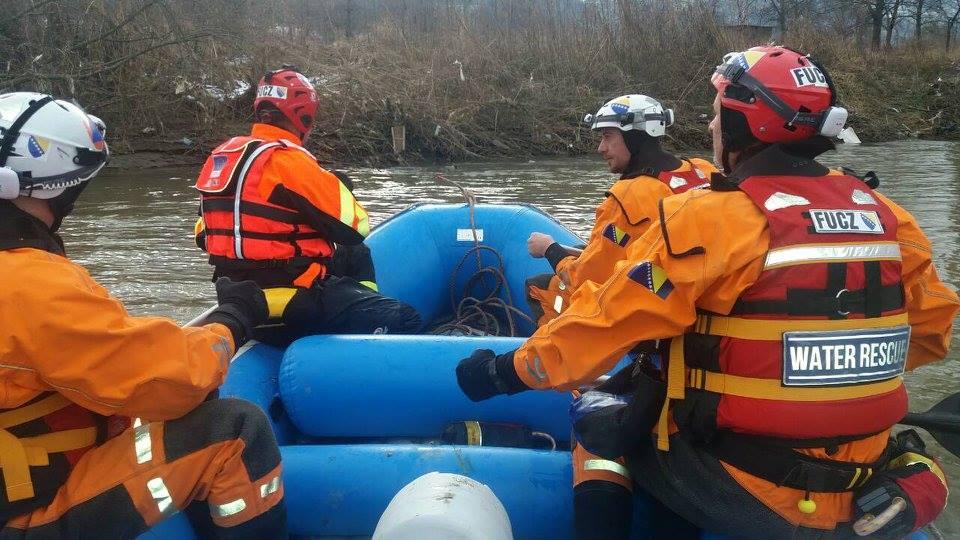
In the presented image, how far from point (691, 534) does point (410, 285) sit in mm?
2608

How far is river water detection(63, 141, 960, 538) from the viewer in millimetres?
6145

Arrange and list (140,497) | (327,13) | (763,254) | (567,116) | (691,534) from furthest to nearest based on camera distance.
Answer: (327,13) < (567,116) < (691,534) < (140,497) < (763,254)

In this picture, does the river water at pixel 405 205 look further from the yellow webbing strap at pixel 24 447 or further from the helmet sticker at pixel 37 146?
the helmet sticker at pixel 37 146

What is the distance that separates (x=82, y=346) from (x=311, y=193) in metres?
1.53

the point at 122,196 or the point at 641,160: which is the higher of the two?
the point at 641,160

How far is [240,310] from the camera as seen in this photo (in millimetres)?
2182

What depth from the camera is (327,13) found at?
21750mm

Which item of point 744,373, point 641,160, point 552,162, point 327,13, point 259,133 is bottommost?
point 552,162

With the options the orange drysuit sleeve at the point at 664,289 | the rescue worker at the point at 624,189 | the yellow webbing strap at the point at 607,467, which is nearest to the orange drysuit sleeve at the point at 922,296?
the orange drysuit sleeve at the point at 664,289

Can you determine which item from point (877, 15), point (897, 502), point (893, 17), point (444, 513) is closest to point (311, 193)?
point (444, 513)

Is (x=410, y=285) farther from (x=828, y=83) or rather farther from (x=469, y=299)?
(x=828, y=83)

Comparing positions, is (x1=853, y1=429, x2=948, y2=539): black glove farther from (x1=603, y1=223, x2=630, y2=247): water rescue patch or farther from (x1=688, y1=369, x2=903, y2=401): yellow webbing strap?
(x1=603, y1=223, x2=630, y2=247): water rescue patch

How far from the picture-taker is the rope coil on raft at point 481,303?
417 cm

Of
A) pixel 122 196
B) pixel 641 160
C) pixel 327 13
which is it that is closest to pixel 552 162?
pixel 122 196
